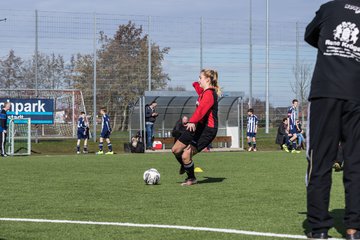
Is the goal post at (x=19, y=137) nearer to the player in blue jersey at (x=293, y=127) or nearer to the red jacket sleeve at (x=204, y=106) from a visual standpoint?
the player in blue jersey at (x=293, y=127)

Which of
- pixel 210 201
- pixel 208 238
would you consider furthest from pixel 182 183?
pixel 208 238

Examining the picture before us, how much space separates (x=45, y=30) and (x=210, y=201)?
2622 cm

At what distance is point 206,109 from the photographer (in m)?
11.6

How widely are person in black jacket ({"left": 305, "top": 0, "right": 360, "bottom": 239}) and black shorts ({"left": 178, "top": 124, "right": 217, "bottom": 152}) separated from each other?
240 inches

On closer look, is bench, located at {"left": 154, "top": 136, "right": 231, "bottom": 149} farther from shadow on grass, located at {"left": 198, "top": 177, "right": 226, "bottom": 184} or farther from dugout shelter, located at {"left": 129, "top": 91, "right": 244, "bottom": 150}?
shadow on grass, located at {"left": 198, "top": 177, "right": 226, "bottom": 184}

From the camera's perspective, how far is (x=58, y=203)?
8867 mm

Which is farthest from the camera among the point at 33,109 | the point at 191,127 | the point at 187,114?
the point at 187,114

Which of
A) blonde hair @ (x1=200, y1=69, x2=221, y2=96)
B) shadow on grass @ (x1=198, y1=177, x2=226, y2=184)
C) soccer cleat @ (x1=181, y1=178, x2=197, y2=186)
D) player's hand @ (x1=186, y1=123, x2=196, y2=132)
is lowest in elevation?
shadow on grass @ (x1=198, y1=177, x2=226, y2=184)

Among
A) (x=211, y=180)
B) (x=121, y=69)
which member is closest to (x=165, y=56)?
(x=121, y=69)

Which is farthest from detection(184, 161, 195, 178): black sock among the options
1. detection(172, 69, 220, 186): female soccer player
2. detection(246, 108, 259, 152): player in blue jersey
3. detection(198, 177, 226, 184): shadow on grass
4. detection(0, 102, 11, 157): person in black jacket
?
detection(246, 108, 259, 152): player in blue jersey

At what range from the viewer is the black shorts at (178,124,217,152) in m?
11.9

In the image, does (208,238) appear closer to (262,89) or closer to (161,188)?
(161,188)

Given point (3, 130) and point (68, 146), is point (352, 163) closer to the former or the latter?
point (3, 130)

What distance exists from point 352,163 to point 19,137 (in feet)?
87.1
